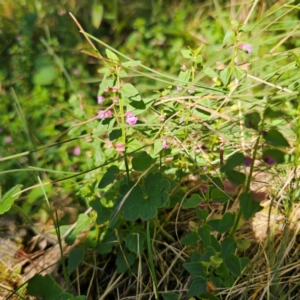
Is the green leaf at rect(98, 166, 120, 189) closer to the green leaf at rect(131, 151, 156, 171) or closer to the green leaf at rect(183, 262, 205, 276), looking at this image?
the green leaf at rect(131, 151, 156, 171)

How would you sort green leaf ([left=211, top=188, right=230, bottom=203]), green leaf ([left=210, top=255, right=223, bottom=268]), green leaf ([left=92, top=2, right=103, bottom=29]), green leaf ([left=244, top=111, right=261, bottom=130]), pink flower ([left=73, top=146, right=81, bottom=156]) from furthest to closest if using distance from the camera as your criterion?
green leaf ([left=92, top=2, right=103, bottom=29]) → pink flower ([left=73, top=146, right=81, bottom=156]) → green leaf ([left=211, top=188, right=230, bottom=203]) → green leaf ([left=210, top=255, right=223, bottom=268]) → green leaf ([left=244, top=111, right=261, bottom=130])

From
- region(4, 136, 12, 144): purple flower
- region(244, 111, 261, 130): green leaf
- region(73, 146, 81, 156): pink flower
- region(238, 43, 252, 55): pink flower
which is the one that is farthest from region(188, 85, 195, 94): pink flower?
region(4, 136, 12, 144): purple flower

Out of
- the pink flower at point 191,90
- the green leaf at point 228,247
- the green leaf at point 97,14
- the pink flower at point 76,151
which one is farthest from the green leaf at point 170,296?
the green leaf at point 97,14

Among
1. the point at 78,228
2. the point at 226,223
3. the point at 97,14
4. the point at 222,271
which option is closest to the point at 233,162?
the point at 226,223

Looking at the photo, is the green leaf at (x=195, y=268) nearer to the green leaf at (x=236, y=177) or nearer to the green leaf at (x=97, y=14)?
the green leaf at (x=236, y=177)

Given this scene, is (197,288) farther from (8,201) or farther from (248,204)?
(8,201)
